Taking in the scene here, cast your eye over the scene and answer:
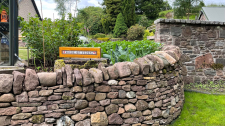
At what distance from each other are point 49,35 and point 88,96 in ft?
6.77

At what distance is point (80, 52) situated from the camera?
11.5 feet

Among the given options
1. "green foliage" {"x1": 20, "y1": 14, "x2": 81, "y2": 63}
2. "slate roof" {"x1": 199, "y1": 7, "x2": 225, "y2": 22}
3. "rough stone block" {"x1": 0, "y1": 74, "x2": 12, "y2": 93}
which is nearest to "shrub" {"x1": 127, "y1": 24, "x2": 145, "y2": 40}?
"slate roof" {"x1": 199, "y1": 7, "x2": 225, "y2": 22}

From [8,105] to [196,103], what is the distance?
13.8 feet

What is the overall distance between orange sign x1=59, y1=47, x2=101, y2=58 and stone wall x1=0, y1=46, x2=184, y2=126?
87 centimetres

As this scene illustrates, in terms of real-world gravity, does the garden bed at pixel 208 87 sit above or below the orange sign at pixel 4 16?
below

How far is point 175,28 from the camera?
6.03m

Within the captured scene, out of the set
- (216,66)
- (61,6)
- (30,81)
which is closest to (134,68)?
(30,81)

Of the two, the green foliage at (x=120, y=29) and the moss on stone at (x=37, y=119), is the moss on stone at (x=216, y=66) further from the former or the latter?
the green foliage at (x=120, y=29)

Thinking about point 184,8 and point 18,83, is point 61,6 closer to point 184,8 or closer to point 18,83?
point 18,83

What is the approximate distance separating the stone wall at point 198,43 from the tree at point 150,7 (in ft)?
75.2

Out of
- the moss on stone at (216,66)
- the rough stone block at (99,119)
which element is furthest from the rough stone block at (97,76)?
the moss on stone at (216,66)

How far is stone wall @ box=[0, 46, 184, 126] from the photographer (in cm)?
221

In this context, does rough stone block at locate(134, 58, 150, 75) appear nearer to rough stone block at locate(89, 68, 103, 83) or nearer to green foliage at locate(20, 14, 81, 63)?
rough stone block at locate(89, 68, 103, 83)

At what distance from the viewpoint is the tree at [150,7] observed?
28.3 m
